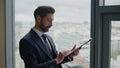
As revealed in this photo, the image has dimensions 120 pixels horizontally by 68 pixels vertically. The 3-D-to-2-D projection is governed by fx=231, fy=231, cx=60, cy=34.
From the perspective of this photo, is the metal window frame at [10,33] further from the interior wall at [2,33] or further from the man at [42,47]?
the man at [42,47]

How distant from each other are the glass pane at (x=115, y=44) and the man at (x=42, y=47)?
0.33 metres

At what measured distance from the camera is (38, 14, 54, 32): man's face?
2.14m

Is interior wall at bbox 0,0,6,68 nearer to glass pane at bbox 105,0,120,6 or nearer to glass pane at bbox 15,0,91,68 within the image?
glass pane at bbox 15,0,91,68

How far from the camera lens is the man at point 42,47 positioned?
211 centimetres

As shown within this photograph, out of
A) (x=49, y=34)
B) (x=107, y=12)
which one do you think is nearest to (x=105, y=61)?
(x=107, y=12)

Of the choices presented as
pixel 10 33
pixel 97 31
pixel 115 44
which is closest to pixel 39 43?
pixel 10 33

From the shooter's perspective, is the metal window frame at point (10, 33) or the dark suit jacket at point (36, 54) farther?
the metal window frame at point (10, 33)

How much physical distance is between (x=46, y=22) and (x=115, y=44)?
660 millimetres

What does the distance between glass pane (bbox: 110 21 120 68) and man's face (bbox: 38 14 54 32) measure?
1.90 ft

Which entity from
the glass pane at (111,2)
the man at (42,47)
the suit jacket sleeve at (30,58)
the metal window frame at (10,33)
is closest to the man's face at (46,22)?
the man at (42,47)

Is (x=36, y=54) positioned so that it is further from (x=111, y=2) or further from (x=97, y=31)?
(x=111, y=2)

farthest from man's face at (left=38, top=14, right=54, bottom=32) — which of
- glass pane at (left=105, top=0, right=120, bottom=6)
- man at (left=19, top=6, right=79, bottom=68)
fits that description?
glass pane at (left=105, top=0, right=120, bottom=6)

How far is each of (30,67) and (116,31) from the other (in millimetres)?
851

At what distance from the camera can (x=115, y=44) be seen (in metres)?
2.07
